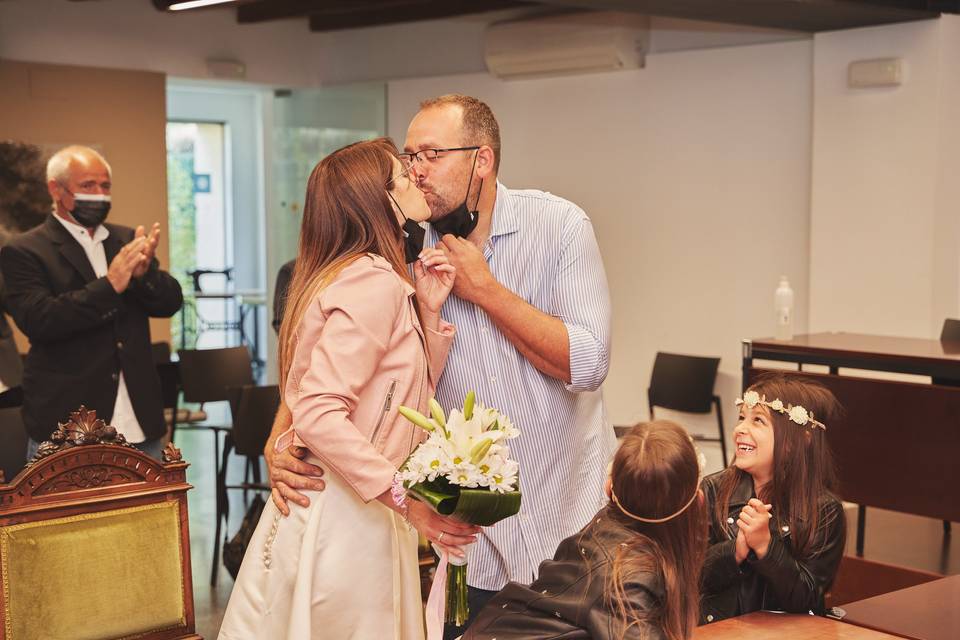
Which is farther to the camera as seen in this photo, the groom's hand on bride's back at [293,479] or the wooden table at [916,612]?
the wooden table at [916,612]

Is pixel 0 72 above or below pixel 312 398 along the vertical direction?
above

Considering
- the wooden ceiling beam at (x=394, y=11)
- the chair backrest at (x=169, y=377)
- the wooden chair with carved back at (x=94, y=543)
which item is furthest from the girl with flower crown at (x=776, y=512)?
the wooden ceiling beam at (x=394, y=11)

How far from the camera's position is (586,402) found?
2465 mm

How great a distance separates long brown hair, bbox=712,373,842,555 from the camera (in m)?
2.65

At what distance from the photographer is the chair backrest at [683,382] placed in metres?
6.31

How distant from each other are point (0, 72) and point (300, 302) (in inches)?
232

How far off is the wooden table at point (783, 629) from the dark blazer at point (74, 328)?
2316 millimetres

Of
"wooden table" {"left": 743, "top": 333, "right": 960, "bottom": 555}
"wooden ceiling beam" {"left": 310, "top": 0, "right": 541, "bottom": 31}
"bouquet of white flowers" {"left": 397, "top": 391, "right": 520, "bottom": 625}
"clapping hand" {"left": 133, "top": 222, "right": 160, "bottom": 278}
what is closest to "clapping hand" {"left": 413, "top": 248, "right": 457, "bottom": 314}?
"bouquet of white flowers" {"left": 397, "top": 391, "right": 520, "bottom": 625}

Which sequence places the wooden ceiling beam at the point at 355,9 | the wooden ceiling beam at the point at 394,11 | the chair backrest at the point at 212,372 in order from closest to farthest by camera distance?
the chair backrest at the point at 212,372, the wooden ceiling beam at the point at 394,11, the wooden ceiling beam at the point at 355,9

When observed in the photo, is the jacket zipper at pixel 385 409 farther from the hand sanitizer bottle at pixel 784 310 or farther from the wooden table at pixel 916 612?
the hand sanitizer bottle at pixel 784 310

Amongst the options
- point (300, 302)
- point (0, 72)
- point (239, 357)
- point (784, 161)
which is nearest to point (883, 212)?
point (784, 161)

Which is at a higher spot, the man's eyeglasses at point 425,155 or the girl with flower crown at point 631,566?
the man's eyeglasses at point 425,155

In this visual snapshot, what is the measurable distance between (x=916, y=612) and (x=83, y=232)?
2940mm

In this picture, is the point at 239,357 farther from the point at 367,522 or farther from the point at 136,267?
the point at 367,522
